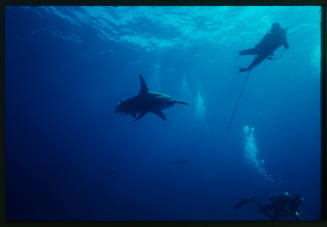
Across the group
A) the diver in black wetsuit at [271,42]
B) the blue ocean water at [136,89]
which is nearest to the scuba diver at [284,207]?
the blue ocean water at [136,89]

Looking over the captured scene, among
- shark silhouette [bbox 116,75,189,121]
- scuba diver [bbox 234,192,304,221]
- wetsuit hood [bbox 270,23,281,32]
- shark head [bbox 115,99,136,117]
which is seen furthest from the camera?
shark head [bbox 115,99,136,117]

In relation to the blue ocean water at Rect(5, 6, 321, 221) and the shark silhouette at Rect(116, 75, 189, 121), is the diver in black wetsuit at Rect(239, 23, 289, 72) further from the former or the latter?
the shark silhouette at Rect(116, 75, 189, 121)

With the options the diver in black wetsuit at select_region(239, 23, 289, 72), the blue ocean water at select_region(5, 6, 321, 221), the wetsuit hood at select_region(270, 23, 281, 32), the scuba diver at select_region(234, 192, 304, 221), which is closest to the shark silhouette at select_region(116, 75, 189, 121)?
the diver in black wetsuit at select_region(239, 23, 289, 72)

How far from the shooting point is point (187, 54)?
379 inches

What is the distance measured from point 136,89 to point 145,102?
30.7 feet

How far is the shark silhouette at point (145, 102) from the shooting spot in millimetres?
4469

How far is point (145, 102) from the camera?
4.63 m

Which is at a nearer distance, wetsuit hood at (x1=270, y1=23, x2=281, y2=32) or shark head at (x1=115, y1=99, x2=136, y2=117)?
wetsuit hood at (x1=270, y1=23, x2=281, y2=32)

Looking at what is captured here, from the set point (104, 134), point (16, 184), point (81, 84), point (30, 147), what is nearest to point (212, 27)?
point (30, 147)

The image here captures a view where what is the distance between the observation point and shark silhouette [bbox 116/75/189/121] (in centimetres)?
447

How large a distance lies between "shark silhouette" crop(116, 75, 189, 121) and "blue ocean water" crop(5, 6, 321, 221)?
4.12ft

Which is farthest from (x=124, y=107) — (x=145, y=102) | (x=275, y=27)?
(x=275, y=27)

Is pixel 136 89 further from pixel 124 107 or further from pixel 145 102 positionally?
pixel 145 102
